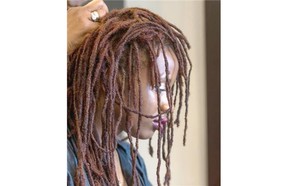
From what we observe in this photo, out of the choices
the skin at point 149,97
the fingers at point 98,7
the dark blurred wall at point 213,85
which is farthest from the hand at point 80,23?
the dark blurred wall at point 213,85

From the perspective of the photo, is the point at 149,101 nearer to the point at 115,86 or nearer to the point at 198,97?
the point at 115,86

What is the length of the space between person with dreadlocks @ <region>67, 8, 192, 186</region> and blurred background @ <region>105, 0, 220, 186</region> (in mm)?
260

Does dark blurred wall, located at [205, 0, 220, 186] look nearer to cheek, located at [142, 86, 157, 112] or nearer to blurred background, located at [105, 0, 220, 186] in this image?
blurred background, located at [105, 0, 220, 186]

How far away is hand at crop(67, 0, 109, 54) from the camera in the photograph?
84cm

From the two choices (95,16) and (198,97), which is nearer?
(95,16)

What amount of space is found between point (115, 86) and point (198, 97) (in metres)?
0.43

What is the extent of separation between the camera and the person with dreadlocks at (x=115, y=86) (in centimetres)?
79

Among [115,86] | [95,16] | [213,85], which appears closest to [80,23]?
[95,16]

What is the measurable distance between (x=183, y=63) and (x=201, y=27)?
296 millimetres

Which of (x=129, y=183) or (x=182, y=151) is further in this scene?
(x=182, y=151)

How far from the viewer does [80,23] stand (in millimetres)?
852
